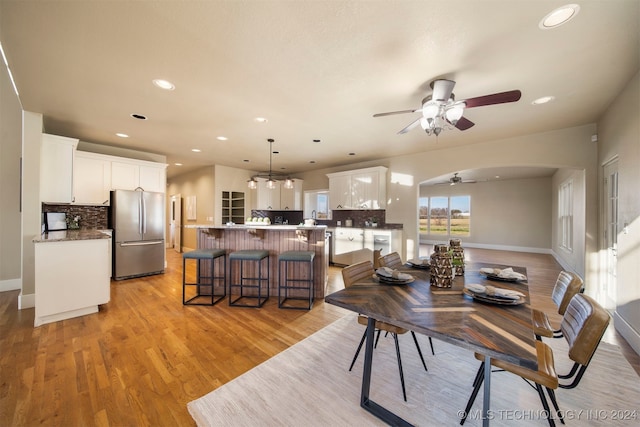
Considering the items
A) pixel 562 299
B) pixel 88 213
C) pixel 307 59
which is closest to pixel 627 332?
pixel 562 299

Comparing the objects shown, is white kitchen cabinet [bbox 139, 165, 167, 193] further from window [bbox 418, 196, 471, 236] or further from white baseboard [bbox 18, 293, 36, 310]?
window [bbox 418, 196, 471, 236]

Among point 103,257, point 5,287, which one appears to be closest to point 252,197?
point 103,257

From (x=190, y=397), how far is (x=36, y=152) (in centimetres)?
407

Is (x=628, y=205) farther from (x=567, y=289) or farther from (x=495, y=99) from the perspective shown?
(x=495, y=99)

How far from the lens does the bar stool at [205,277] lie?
11.3ft

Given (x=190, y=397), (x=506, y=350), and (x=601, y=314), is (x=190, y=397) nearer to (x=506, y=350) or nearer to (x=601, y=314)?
(x=506, y=350)

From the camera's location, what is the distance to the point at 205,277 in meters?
3.87

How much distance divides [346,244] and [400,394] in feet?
13.8

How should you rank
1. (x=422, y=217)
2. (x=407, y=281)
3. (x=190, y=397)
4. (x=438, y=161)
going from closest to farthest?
(x=190, y=397) → (x=407, y=281) → (x=438, y=161) → (x=422, y=217)

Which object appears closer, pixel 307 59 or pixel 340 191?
pixel 307 59

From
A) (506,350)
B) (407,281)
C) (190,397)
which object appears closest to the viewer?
(506,350)

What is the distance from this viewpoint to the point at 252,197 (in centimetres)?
738

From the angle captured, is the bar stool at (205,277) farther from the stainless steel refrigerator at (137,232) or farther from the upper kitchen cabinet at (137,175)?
the upper kitchen cabinet at (137,175)

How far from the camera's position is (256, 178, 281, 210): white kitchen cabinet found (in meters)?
7.20
